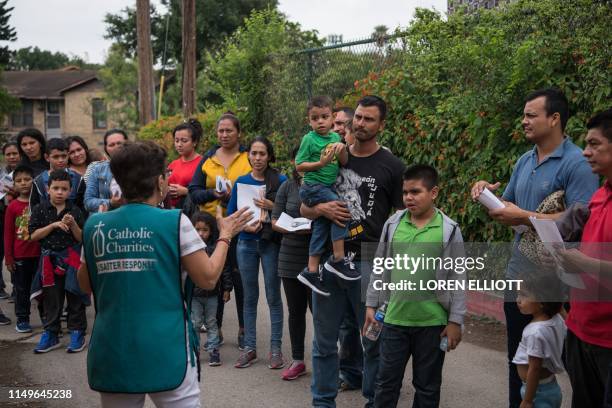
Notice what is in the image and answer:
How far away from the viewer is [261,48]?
15141 millimetres

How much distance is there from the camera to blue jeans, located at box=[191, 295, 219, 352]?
7.32 m

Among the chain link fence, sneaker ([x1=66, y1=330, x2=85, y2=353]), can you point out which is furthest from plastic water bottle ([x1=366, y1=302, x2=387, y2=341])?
the chain link fence

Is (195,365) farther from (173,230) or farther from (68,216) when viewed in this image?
(68,216)

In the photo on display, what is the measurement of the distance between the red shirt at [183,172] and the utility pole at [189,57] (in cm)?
1207

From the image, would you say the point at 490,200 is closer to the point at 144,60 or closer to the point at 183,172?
the point at 183,172

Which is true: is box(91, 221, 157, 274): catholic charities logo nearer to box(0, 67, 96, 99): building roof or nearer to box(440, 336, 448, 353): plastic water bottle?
box(440, 336, 448, 353): plastic water bottle

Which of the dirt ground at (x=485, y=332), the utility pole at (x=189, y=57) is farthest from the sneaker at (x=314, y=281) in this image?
the utility pole at (x=189, y=57)

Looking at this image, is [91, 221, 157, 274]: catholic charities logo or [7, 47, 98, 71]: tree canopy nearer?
[91, 221, 157, 274]: catholic charities logo

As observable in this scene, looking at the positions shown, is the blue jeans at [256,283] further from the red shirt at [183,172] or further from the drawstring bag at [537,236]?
the drawstring bag at [537,236]

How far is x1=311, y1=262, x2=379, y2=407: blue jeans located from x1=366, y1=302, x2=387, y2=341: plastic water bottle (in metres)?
0.31

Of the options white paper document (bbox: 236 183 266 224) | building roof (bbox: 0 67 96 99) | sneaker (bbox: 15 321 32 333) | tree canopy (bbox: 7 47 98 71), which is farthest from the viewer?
tree canopy (bbox: 7 47 98 71)

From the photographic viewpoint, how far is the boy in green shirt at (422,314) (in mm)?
4801

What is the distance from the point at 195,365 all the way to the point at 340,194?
204 cm

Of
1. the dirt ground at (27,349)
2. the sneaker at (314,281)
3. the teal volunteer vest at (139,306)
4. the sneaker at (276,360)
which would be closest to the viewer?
the teal volunteer vest at (139,306)
